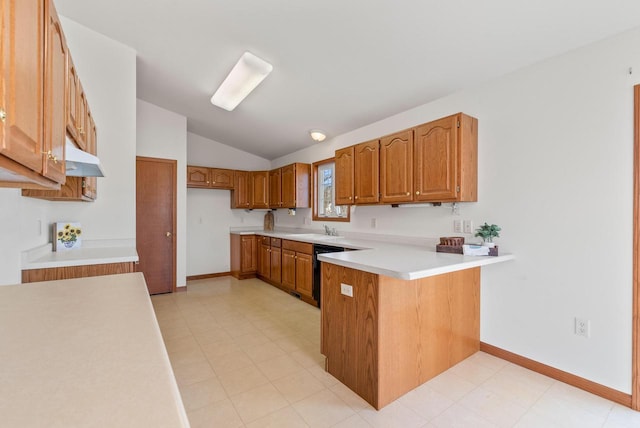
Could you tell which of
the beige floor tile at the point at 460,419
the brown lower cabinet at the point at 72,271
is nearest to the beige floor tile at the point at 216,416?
the beige floor tile at the point at 460,419

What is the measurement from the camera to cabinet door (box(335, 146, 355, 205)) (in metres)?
3.46

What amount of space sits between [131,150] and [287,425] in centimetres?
318

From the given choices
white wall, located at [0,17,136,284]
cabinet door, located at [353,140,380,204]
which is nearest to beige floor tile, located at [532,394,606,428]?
cabinet door, located at [353,140,380,204]

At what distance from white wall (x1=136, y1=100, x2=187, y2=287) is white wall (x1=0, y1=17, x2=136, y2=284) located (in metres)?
1.07

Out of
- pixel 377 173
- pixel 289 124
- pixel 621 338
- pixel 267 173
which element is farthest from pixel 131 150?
pixel 621 338

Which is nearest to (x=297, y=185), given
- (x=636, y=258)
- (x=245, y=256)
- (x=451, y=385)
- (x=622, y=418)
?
(x=245, y=256)

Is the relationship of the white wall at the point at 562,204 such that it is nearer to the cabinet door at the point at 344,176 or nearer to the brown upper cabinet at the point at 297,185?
the cabinet door at the point at 344,176

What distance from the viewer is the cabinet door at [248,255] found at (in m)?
5.22

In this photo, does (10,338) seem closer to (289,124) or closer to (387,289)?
(387,289)

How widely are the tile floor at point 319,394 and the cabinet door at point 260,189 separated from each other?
287 centimetres

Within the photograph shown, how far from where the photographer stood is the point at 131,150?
10.7 ft

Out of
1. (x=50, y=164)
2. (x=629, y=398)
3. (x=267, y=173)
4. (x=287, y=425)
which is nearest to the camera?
(x=50, y=164)

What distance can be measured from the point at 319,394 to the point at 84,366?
1642 mm

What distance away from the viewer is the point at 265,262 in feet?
16.3
